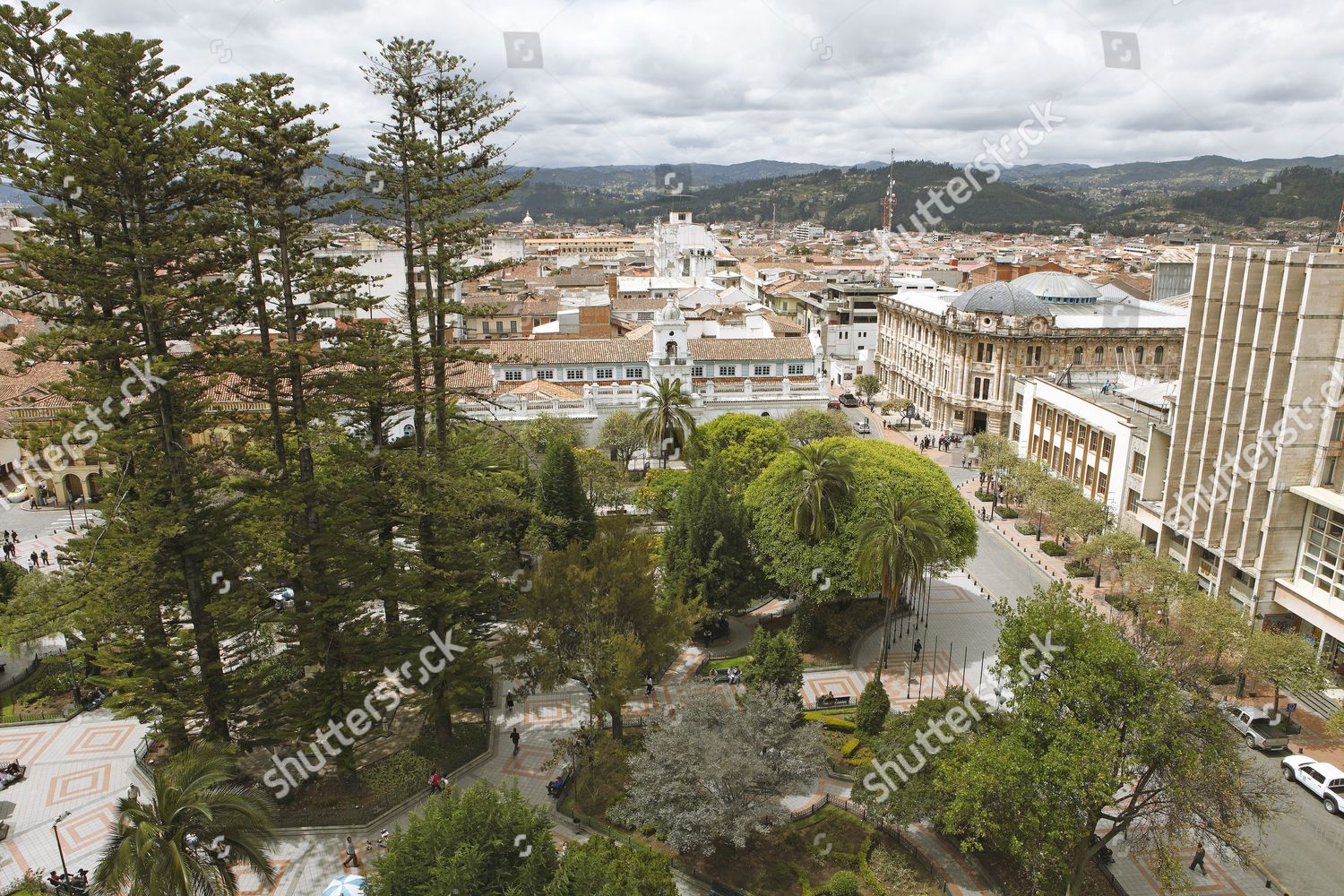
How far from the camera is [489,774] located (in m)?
26.8

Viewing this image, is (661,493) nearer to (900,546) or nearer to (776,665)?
(900,546)

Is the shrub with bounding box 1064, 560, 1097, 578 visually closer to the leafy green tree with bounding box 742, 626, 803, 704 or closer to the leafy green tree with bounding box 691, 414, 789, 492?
the leafy green tree with bounding box 691, 414, 789, 492

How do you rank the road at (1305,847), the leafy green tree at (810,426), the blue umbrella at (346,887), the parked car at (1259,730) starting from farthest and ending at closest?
the leafy green tree at (810,426)
the parked car at (1259,730)
the road at (1305,847)
the blue umbrella at (346,887)

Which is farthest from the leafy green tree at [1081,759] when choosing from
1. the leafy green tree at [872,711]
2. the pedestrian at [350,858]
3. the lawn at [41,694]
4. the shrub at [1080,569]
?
the lawn at [41,694]

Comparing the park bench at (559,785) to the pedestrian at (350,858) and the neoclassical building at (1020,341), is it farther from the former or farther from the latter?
the neoclassical building at (1020,341)

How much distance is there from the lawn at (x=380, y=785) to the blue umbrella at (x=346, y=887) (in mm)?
4260

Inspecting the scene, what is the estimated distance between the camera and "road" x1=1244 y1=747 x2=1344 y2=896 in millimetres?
22453

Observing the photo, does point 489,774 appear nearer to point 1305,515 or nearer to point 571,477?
point 571,477

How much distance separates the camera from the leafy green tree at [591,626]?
25703mm

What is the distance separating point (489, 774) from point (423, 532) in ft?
25.9

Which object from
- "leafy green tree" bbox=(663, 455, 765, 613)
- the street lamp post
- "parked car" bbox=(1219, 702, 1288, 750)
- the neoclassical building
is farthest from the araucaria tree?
the neoclassical building

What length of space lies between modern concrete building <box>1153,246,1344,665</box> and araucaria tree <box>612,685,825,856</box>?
23036mm

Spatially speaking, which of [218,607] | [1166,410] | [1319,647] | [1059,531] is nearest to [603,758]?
[218,607]

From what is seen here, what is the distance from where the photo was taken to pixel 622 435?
53.4 m
